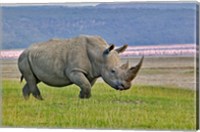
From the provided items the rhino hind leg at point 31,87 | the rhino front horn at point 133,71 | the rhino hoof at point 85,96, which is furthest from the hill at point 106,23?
the rhino hoof at point 85,96

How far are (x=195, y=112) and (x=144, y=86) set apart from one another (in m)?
0.54

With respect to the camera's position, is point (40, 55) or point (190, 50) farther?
point (40, 55)

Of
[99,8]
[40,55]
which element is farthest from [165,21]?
[40,55]

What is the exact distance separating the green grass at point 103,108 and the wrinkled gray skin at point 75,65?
0.25 feet

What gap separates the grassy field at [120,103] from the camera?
7973 millimetres

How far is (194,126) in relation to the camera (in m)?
7.93

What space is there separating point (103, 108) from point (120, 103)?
17cm

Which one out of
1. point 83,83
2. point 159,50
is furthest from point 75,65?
point 159,50

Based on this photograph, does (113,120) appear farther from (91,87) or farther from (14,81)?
(14,81)

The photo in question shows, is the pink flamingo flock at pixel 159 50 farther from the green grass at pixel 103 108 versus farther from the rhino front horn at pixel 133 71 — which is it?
the green grass at pixel 103 108

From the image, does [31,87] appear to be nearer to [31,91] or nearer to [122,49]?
[31,91]

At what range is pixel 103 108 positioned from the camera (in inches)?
320

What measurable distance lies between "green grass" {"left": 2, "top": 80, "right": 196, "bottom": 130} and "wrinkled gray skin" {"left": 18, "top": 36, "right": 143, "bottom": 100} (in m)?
0.07

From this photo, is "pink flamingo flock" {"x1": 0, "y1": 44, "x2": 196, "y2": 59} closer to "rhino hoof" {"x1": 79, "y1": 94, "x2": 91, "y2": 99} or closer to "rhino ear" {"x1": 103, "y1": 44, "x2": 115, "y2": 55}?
"rhino ear" {"x1": 103, "y1": 44, "x2": 115, "y2": 55}
